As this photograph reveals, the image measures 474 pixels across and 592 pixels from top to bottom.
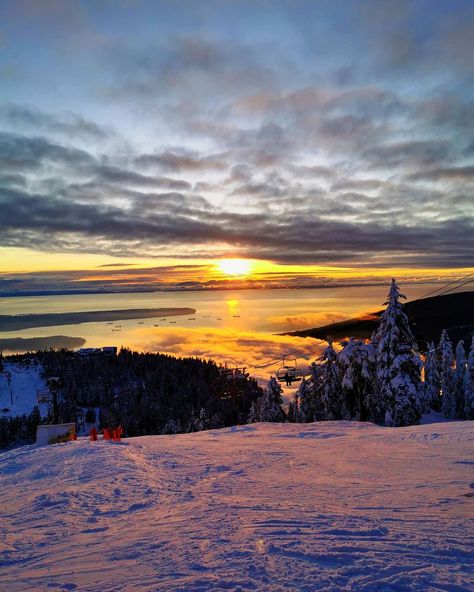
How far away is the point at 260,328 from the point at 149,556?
571 feet

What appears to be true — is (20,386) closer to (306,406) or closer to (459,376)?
(306,406)

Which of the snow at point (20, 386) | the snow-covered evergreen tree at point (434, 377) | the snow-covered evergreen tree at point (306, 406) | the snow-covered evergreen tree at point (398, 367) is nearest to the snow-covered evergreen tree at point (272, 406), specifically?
the snow-covered evergreen tree at point (306, 406)

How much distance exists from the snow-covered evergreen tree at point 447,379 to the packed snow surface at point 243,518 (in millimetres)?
32014

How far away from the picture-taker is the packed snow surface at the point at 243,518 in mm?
4820

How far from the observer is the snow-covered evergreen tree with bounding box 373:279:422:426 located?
23.9 m

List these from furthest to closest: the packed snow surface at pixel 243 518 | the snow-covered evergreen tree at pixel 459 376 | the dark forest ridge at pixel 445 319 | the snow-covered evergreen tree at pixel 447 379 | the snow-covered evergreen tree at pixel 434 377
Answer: the dark forest ridge at pixel 445 319 → the snow-covered evergreen tree at pixel 434 377 → the snow-covered evergreen tree at pixel 447 379 → the snow-covered evergreen tree at pixel 459 376 → the packed snow surface at pixel 243 518

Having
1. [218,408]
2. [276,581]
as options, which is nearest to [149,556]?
[276,581]

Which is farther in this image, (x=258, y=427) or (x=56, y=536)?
(x=258, y=427)

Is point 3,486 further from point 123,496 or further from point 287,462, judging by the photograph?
point 287,462

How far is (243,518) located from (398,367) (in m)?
20.1

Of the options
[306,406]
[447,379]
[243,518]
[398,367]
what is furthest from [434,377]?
[243,518]

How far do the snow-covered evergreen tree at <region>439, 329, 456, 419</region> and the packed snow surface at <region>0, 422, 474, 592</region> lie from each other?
3201cm

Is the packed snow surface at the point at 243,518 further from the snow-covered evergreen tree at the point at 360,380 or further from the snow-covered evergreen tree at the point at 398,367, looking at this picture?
the snow-covered evergreen tree at the point at 360,380

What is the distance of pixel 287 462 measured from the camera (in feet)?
35.6
